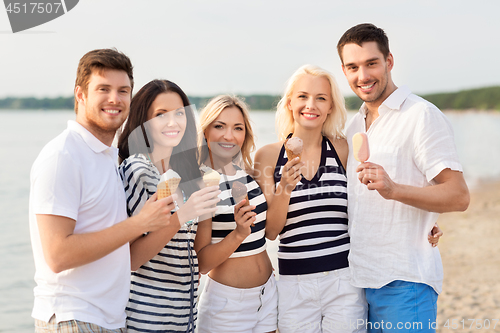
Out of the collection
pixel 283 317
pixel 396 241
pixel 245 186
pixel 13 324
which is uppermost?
pixel 245 186

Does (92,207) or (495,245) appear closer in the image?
(92,207)

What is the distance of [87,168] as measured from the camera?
252 centimetres

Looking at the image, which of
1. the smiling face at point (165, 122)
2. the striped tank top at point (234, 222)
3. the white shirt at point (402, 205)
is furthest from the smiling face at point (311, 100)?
the smiling face at point (165, 122)

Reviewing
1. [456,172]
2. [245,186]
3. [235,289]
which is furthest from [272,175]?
[456,172]

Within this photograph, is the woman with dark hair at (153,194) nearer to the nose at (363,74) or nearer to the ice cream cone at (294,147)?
the ice cream cone at (294,147)

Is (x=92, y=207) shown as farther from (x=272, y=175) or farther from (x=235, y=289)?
(x=272, y=175)

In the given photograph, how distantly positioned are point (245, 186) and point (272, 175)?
478mm

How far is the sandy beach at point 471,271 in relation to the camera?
22.4 feet

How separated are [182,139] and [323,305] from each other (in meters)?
2.01

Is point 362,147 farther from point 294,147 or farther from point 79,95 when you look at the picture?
point 79,95

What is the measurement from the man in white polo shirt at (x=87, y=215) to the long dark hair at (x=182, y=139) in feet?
1.47

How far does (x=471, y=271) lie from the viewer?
9.48 meters

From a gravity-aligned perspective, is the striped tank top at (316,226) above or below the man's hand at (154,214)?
below

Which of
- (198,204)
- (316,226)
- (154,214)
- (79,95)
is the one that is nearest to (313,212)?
(316,226)
